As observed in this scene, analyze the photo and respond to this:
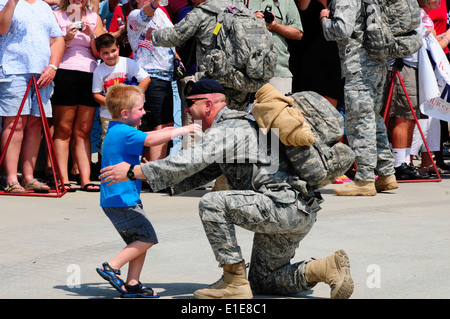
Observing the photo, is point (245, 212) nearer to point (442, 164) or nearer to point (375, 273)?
point (375, 273)

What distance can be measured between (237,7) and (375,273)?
322 centimetres

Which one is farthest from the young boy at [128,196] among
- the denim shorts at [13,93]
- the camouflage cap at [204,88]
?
the denim shorts at [13,93]

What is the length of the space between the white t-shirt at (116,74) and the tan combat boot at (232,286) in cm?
410

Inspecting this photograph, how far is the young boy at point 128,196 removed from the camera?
4.39 meters

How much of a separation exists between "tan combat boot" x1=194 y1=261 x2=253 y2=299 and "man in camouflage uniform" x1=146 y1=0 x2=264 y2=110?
326 centimetres

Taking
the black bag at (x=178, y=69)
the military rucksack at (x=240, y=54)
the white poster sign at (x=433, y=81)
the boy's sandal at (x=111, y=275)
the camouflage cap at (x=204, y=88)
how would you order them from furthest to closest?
the white poster sign at (x=433, y=81) → the black bag at (x=178, y=69) → the military rucksack at (x=240, y=54) → the camouflage cap at (x=204, y=88) → the boy's sandal at (x=111, y=275)

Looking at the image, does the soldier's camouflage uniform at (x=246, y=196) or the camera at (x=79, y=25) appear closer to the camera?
the soldier's camouflage uniform at (x=246, y=196)

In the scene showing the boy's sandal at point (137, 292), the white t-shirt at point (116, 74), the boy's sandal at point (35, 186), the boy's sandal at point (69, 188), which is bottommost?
the boy's sandal at point (69, 188)

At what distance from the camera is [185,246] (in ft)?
18.7

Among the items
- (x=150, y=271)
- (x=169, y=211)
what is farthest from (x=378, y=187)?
(x=150, y=271)

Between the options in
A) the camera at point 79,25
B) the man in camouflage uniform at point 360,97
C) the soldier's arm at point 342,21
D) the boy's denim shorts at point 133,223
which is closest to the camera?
the boy's denim shorts at point 133,223

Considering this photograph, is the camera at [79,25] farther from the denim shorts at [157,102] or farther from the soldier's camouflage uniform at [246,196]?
the soldier's camouflage uniform at [246,196]

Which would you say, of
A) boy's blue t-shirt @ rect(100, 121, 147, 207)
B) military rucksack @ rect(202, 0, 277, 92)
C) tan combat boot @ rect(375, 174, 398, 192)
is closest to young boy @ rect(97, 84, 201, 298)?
boy's blue t-shirt @ rect(100, 121, 147, 207)

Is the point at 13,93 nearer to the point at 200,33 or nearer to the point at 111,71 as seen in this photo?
the point at 111,71
